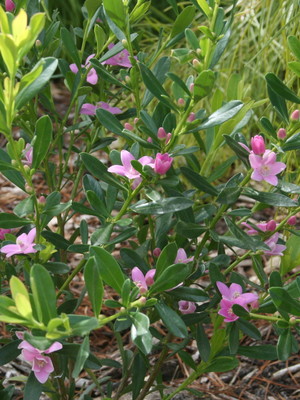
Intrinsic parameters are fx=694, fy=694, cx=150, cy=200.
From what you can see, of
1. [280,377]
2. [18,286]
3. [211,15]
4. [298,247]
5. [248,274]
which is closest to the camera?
[18,286]

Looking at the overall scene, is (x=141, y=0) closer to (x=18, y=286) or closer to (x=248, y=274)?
(x=18, y=286)

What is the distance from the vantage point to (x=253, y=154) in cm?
101

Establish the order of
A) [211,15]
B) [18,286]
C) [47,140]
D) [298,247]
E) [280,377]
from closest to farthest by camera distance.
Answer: [18,286], [47,140], [211,15], [298,247], [280,377]

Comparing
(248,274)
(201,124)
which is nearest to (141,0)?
(201,124)

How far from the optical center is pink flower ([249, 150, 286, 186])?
1.01 m

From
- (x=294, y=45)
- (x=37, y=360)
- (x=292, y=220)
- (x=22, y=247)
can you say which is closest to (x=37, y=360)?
(x=37, y=360)

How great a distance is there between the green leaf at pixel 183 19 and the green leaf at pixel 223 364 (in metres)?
0.59

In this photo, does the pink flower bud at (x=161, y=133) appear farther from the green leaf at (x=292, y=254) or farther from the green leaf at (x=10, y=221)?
the green leaf at (x=292, y=254)

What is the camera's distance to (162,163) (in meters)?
0.98

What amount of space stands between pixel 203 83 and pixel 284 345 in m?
0.41

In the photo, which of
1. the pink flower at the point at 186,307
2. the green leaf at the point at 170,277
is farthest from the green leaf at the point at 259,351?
the green leaf at the point at 170,277

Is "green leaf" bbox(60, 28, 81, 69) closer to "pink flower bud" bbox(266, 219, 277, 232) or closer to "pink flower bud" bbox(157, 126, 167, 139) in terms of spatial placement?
"pink flower bud" bbox(157, 126, 167, 139)

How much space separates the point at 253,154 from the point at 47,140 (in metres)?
0.30

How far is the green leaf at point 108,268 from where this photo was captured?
924 mm
